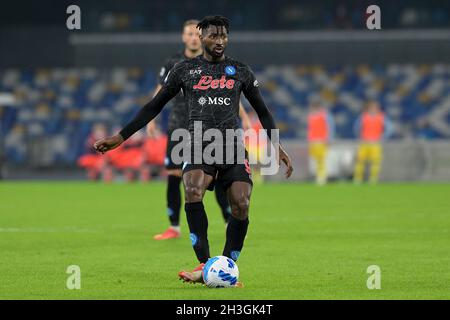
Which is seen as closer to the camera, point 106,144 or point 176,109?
point 106,144

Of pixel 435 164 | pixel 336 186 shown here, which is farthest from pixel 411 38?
pixel 336 186

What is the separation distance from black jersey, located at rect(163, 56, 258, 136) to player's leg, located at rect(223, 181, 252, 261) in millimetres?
511

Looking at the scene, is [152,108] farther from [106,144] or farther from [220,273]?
[220,273]

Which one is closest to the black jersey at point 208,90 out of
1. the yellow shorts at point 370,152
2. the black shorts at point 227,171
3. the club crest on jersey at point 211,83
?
the club crest on jersey at point 211,83

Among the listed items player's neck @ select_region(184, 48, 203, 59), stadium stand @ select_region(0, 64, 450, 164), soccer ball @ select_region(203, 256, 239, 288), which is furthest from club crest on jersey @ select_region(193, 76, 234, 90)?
stadium stand @ select_region(0, 64, 450, 164)

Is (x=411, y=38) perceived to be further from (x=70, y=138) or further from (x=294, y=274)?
(x=294, y=274)

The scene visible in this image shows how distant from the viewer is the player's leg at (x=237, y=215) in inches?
364

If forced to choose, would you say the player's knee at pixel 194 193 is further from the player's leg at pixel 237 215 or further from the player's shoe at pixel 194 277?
the player's shoe at pixel 194 277

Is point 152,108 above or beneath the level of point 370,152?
beneath

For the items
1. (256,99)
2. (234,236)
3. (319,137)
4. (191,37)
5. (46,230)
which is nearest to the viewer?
(234,236)

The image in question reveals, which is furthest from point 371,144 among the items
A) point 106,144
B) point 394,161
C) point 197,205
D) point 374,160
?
point 106,144

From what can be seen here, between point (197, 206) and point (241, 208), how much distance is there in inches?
14.7

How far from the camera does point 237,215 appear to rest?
932 centimetres

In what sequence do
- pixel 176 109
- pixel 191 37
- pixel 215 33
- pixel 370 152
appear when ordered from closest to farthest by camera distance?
1. pixel 215 33
2. pixel 191 37
3. pixel 176 109
4. pixel 370 152
